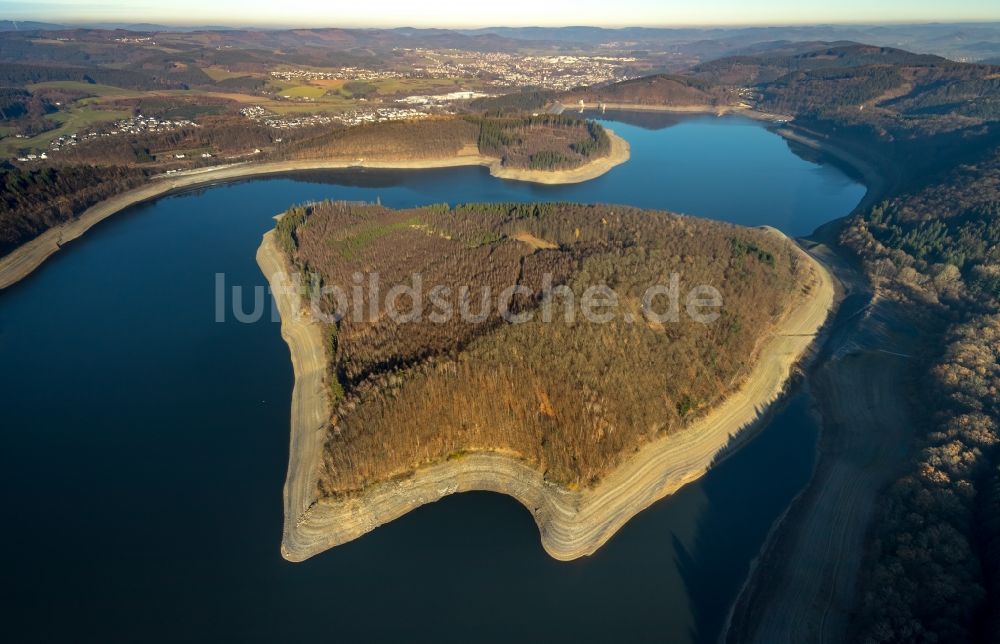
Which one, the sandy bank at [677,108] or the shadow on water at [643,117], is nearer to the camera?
the shadow on water at [643,117]

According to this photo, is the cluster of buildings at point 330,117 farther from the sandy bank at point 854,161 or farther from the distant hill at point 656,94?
the sandy bank at point 854,161

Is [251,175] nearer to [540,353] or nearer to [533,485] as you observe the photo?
[540,353]

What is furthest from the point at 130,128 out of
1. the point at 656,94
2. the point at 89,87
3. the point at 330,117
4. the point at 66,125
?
the point at 656,94

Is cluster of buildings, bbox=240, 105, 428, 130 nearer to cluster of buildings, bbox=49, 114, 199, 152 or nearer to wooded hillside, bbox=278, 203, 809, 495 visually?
cluster of buildings, bbox=49, 114, 199, 152

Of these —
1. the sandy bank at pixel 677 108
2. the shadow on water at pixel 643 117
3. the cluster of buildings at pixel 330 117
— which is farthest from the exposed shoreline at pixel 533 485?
the sandy bank at pixel 677 108

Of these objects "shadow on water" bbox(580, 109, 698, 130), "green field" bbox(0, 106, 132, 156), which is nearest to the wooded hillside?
"green field" bbox(0, 106, 132, 156)

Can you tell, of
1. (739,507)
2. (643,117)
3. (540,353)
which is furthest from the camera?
(643,117)
